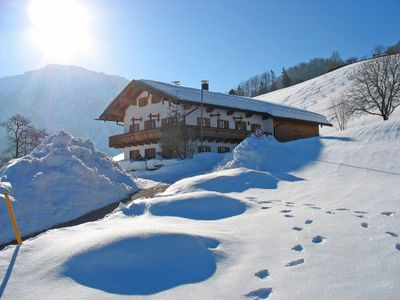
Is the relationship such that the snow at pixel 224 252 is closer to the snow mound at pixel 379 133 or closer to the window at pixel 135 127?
the snow mound at pixel 379 133

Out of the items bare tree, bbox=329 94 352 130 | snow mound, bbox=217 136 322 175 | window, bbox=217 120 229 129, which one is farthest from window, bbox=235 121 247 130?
bare tree, bbox=329 94 352 130

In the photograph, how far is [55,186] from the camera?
1110 centimetres

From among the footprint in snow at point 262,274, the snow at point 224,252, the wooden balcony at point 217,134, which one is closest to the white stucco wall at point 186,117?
the wooden balcony at point 217,134

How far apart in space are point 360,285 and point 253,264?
121cm

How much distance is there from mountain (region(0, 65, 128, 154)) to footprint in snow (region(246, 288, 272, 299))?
101m

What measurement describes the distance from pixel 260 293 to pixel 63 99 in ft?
453

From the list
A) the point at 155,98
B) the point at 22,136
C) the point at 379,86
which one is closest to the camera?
the point at 155,98

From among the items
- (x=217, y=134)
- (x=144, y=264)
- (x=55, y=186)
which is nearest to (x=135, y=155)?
(x=217, y=134)

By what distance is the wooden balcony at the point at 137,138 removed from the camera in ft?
96.6

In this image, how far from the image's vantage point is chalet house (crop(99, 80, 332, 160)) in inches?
1112

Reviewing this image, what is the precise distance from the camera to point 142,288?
382cm

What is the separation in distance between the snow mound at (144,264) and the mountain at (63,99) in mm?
99393

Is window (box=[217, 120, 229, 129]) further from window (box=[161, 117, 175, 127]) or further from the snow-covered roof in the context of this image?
window (box=[161, 117, 175, 127])

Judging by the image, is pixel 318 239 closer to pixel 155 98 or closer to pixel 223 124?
pixel 223 124
